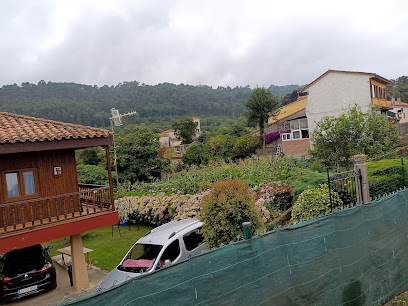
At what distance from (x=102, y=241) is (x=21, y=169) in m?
7.22

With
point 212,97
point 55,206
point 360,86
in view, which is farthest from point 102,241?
point 212,97

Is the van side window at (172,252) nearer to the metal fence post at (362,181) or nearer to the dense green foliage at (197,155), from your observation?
the metal fence post at (362,181)

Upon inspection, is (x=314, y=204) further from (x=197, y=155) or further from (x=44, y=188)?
(x=197, y=155)

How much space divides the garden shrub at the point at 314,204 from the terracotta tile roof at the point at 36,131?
6.18m

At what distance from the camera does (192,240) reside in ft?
30.0

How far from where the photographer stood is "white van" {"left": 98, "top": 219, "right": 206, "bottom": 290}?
8.43 meters

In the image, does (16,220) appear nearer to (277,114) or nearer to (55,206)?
(55,206)

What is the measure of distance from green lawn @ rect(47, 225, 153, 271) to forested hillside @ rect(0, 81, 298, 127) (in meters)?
71.4

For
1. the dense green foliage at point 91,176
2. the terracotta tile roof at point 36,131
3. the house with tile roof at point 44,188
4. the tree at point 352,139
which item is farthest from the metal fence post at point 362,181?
the dense green foliage at point 91,176

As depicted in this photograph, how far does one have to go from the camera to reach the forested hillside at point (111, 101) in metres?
87.7

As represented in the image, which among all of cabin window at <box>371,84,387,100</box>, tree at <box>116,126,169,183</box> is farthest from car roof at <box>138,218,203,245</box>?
cabin window at <box>371,84,387,100</box>

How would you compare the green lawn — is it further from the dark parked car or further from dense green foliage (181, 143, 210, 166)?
dense green foliage (181, 143, 210, 166)

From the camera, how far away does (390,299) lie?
6.01 m

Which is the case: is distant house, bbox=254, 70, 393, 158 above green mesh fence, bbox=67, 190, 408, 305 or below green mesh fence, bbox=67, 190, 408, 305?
above
